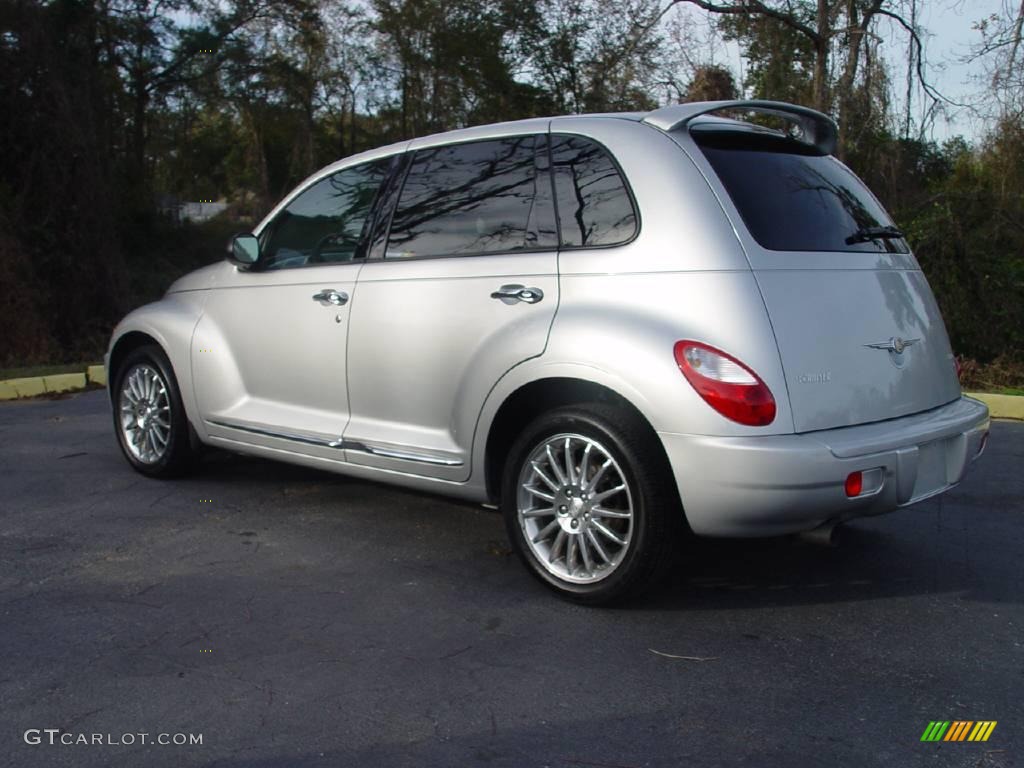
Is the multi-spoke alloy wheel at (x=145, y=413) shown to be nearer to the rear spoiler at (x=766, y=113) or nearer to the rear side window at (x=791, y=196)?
the rear spoiler at (x=766, y=113)

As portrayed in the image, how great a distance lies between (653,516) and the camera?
3748mm

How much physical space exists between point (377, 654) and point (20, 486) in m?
3.31

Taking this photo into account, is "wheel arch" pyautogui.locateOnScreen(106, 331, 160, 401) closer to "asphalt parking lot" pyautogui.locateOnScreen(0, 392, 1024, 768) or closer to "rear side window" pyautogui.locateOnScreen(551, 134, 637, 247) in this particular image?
"asphalt parking lot" pyautogui.locateOnScreen(0, 392, 1024, 768)

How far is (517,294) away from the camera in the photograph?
4.18 meters

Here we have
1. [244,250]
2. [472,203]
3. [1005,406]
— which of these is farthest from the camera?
[1005,406]

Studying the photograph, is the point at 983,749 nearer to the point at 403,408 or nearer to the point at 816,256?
the point at 816,256

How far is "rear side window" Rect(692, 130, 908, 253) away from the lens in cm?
394

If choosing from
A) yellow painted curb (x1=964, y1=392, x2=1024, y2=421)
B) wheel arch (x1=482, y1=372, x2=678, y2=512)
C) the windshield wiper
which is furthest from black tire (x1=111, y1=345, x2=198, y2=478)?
yellow painted curb (x1=964, y1=392, x2=1024, y2=421)

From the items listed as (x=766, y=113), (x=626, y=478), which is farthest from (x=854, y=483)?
(x=766, y=113)

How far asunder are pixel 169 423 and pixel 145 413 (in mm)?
255

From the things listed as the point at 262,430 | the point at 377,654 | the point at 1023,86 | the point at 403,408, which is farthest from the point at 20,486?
the point at 1023,86

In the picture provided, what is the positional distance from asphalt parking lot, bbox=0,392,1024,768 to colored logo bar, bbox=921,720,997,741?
0.10 feet

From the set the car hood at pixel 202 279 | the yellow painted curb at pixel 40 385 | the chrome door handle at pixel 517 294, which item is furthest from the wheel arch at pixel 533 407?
the yellow painted curb at pixel 40 385

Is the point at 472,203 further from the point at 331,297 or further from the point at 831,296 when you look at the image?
the point at 831,296
